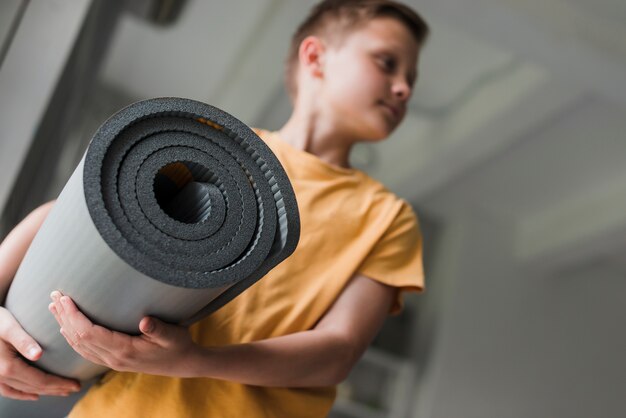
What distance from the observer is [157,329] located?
0.48 metres

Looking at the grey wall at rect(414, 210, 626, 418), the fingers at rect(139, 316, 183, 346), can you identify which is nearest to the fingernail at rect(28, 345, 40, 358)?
the fingers at rect(139, 316, 183, 346)

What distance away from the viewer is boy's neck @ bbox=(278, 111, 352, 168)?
84 centimetres

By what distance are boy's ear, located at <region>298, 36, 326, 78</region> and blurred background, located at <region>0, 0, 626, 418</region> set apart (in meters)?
0.32

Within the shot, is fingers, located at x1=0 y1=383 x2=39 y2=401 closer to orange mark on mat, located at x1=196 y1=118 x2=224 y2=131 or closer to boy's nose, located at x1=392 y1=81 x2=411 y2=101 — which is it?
orange mark on mat, located at x1=196 y1=118 x2=224 y2=131

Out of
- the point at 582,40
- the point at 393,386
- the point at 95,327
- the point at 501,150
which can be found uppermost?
the point at 582,40

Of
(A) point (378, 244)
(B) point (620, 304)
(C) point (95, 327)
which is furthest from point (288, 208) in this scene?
(B) point (620, 304)

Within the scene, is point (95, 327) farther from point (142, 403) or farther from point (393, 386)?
point (393, 386)

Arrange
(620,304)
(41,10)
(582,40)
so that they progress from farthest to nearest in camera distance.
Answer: (620,304)
(582,40)
(41,10)

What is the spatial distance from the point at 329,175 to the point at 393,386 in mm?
3014

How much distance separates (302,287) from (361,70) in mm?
272

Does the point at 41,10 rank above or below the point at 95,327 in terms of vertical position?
above

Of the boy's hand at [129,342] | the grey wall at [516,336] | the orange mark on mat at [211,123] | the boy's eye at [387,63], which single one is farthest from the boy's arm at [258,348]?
the grey wall at [516,336]

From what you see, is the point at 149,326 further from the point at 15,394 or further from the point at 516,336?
the point at 516,336

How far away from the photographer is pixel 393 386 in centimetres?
364
